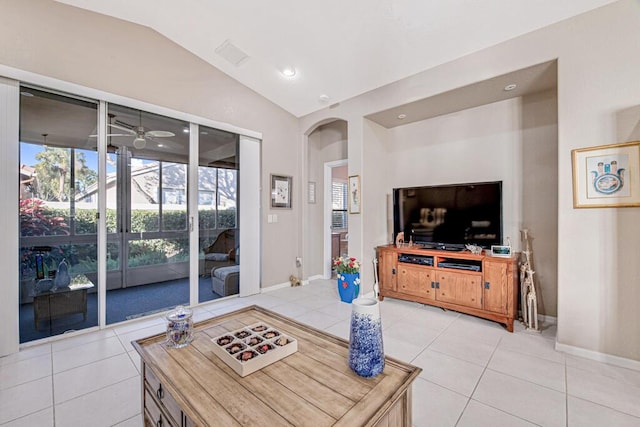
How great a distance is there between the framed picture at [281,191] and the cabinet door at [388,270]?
178 centimetres

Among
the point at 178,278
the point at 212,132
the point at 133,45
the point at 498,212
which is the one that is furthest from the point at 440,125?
the point at 178,278

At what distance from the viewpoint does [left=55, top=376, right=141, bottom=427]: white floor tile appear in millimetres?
1634

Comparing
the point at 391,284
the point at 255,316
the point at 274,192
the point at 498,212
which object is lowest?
the point at 391,284

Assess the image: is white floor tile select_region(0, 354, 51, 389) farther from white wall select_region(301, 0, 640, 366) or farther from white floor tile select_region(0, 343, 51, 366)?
white wall select_region(301, 0, 640, 366)

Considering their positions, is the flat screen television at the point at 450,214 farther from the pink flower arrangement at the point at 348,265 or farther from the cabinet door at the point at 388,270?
the pink flower arrangement at the point at 348,265

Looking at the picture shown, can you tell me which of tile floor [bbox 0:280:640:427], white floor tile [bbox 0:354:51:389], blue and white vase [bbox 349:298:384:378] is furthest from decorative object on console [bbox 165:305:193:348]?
white floor tile [bbox 0:354:51:389]

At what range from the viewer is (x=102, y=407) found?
1.75 metres

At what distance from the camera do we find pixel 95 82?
276 cm

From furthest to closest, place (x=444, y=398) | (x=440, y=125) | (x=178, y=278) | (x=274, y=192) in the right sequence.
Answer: (x=274, y=192) < (x=440, y=125) < (x=178, y=278) < (x=444, y=398)

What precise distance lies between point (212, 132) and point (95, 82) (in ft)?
4.21

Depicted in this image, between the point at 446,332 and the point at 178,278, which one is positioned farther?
the point at 178,278

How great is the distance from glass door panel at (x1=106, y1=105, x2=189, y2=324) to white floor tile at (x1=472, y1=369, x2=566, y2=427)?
3.34 meters

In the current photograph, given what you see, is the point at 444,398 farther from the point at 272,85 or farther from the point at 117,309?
the point at 272,85

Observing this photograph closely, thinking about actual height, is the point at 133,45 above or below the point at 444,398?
above
